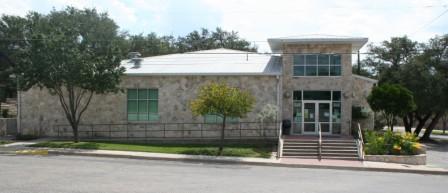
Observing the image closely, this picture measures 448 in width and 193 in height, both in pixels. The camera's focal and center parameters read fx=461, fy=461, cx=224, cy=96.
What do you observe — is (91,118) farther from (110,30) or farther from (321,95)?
(321,95)

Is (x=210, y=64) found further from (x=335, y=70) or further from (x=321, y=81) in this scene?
(x=335, y=70)

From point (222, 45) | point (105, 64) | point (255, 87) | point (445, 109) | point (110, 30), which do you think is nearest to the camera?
point (105, 64)

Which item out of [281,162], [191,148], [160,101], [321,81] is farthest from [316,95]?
[160,101]

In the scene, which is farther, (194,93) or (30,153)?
(194,93)

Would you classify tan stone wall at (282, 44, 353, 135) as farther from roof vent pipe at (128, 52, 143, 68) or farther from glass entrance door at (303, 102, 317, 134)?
roof vent pipe at (128, 52, 143, 68)

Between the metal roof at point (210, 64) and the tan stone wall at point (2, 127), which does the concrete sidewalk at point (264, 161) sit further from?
the tan stone wall at point (2, 127)

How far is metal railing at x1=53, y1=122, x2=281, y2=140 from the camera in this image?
28859mm

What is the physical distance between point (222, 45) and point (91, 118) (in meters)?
34.8

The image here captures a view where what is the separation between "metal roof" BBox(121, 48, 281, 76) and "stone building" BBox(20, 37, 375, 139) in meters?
0.07

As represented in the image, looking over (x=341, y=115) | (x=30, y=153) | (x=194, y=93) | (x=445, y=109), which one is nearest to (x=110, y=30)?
(x=194, y=93)

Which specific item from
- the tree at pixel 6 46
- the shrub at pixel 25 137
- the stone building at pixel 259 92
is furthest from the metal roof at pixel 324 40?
the tree at pixel 6 46

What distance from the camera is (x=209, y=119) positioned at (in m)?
29.6

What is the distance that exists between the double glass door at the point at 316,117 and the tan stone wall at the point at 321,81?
2.98ft

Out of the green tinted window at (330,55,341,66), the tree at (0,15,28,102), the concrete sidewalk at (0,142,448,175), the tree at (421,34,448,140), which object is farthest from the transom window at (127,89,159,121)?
the tree at (0,15,28,102)
